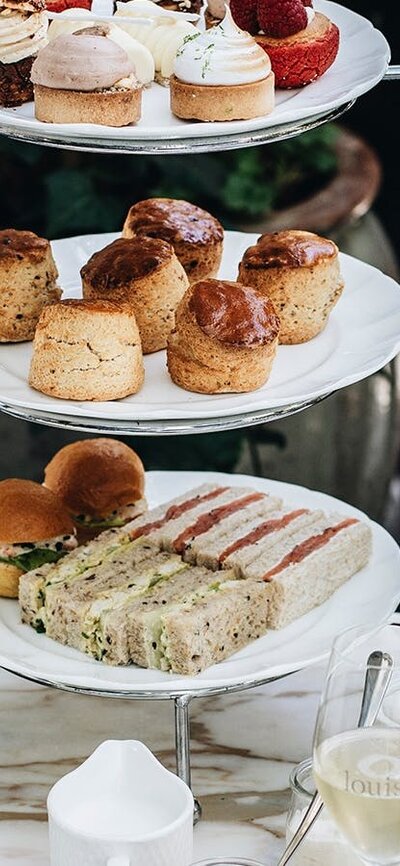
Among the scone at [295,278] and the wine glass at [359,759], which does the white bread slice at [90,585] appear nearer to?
the scone at [295,278]

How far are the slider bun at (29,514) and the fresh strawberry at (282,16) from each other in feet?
2.26

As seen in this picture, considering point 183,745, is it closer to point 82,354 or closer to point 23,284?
point 82,354

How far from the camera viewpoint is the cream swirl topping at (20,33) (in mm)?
1646

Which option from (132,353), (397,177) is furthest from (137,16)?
(397,177)

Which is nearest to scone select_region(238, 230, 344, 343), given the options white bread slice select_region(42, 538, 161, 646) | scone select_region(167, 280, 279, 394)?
scone select_region(167, 280, 279, 394)

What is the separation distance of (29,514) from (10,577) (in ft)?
0.29

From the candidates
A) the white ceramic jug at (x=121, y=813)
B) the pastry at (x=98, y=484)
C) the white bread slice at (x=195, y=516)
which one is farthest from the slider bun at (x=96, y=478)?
the white ceramic jug at (x=121, y=813)

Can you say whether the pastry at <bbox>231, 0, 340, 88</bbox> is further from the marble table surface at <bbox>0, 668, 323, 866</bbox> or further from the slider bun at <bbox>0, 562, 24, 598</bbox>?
the marble table surface at <bbox>0, 668, 323, 866</bbox>

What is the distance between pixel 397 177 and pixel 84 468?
88.3 inches

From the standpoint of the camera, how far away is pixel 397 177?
4.05m

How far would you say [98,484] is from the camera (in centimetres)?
205

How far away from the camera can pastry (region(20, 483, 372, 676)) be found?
68.8 inches

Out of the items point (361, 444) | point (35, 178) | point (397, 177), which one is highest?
point (35, 178)

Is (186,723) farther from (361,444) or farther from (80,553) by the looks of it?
(361,444)
